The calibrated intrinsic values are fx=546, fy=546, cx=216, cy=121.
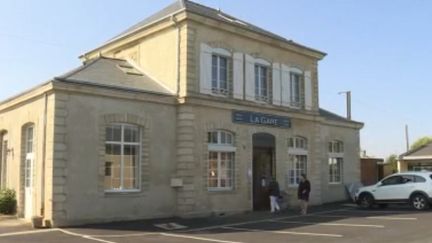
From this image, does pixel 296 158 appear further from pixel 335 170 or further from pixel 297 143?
pixel 335 170

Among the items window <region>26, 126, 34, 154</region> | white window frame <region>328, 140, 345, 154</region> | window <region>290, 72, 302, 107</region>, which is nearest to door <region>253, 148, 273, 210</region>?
window <region>290, 72, 302, 107</region>

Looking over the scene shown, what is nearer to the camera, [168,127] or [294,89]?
[168,127]

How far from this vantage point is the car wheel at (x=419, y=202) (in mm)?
21859

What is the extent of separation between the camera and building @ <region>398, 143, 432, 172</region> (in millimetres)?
37750

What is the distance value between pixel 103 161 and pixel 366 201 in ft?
40.6

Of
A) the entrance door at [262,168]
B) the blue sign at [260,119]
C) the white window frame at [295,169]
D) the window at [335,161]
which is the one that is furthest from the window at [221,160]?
the window at [335,161]

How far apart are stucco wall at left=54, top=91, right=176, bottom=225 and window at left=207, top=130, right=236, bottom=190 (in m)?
1.76

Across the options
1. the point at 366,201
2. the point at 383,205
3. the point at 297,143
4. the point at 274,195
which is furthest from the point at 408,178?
the point at 274,195

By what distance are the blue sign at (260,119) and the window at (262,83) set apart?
802mm

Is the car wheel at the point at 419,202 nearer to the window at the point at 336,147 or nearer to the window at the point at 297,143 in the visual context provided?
the window at the point at 297,143

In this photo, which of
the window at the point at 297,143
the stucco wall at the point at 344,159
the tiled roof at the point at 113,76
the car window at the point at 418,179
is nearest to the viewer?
the tiled roof at the point at 113,76

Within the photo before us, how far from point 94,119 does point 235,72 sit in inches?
265

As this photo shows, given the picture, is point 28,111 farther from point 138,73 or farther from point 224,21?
point 224,21

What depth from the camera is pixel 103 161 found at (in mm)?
17641
